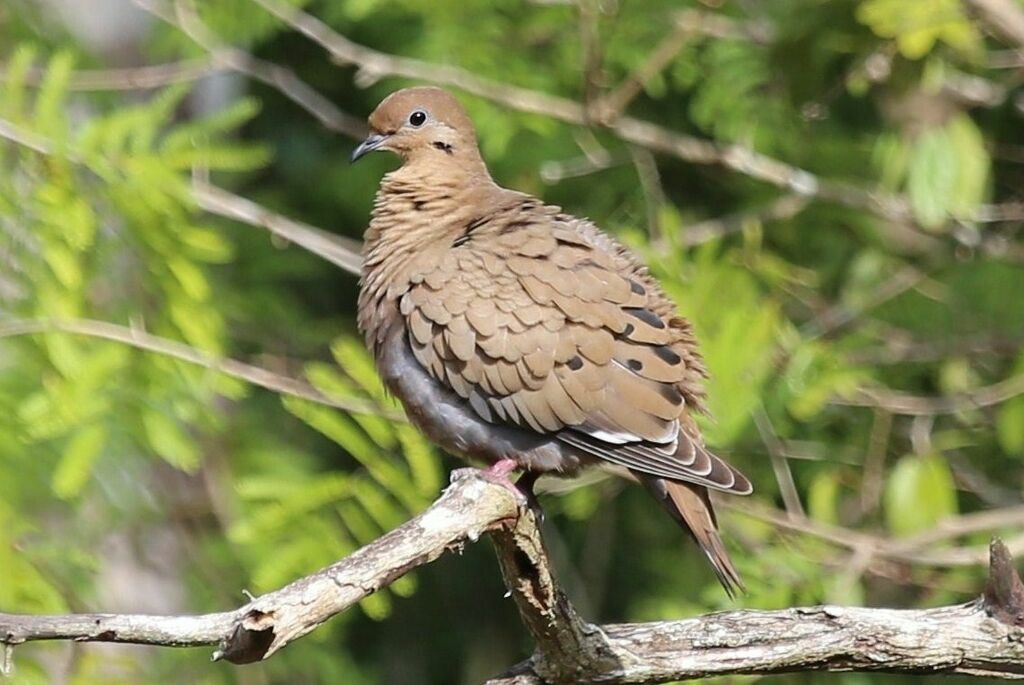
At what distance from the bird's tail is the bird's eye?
3.78 feet

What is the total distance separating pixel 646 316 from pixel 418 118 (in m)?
0.92

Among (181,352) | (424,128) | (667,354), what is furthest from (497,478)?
(181,352)

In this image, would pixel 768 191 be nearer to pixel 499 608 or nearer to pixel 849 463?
pixel 849 463

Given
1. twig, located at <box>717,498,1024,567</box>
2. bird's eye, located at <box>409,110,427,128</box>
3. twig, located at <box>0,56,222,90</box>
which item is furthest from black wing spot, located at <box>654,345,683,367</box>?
twig, located at <box>0,56,222,90</box>

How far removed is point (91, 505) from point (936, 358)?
2932 mm

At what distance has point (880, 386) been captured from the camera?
5664 millimetres

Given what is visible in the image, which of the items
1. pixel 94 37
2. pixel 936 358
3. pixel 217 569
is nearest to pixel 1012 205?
pixel 936 358

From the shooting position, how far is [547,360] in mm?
3828

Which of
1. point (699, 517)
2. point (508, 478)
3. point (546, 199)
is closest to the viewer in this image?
point (508, 478)

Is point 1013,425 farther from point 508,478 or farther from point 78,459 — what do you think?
point 78,459

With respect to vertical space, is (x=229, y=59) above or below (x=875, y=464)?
above

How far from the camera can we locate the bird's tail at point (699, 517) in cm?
363

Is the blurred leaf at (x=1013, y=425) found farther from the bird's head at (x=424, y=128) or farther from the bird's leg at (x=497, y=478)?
the bird's leg at (x=497, y=478)

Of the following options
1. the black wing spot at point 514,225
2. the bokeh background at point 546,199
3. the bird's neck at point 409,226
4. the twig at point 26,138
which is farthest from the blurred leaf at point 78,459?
the black wing spot at point 514,225
